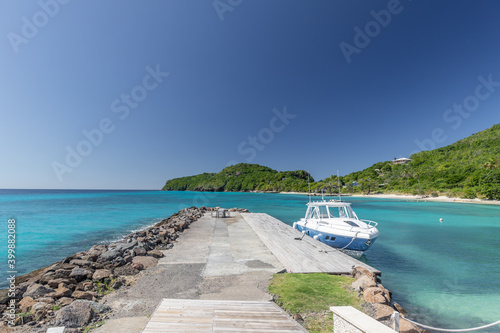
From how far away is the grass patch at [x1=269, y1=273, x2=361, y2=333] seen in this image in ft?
18.0

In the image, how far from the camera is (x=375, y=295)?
631 cm

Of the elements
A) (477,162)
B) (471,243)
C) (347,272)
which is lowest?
(471,243)

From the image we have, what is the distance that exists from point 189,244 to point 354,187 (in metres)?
132

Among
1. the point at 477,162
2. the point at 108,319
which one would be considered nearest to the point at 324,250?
the point at 108,319

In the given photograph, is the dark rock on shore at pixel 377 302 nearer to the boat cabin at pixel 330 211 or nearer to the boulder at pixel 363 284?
the boulder at pixel 363 284

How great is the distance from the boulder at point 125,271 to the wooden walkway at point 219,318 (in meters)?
3.82

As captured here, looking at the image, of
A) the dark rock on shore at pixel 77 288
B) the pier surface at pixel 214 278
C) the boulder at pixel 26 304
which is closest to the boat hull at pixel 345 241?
the pier surface at pixel 214 278

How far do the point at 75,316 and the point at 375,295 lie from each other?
7.20 metres

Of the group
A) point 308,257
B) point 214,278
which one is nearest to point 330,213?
point 308,257

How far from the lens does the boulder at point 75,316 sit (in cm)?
481

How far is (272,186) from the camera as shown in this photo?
646 feet

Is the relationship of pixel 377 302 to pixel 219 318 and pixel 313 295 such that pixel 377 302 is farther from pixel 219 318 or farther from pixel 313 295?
pixel 219 318

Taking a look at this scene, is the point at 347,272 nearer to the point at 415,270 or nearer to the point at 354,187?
the point at 415,270

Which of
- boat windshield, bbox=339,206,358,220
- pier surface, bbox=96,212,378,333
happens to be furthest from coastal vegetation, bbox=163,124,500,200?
pier surface, bbox=96,212,378,333
